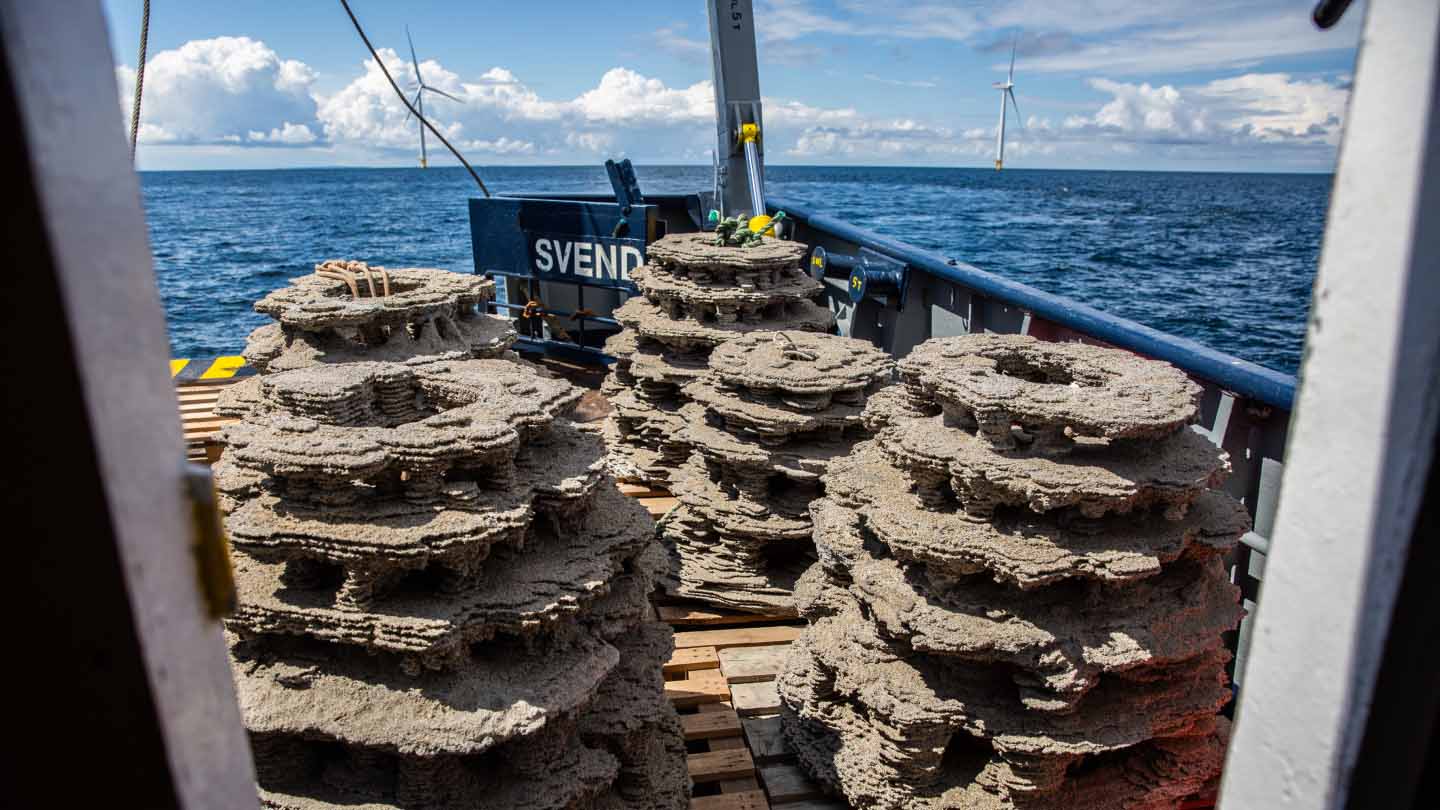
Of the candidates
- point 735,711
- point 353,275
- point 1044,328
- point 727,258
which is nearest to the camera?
point 735,711

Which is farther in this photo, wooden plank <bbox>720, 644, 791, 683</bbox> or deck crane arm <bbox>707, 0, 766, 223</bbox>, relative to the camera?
deck crane arm <bbox>707, 0, 766, 223</bbox>

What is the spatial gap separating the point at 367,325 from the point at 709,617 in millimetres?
2482

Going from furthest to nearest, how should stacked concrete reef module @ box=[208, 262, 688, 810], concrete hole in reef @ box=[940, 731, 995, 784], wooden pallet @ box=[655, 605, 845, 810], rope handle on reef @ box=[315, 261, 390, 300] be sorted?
1. rope handle on reef @ box=[315, 261, 390, 300]
2. wooden pallet @ box=[655, 605, 845, 810]
3. concrete hole in reef @ box=[940, 731, 995, 784]
4. stacked concrete reef module @ box=[208, 262, 688, 810]

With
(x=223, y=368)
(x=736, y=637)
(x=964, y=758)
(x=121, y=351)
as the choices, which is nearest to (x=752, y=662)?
(x=736, y=637)

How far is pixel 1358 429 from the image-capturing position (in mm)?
793

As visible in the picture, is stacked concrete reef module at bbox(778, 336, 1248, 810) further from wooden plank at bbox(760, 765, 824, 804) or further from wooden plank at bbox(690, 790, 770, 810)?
wooden plank at bbox(690, 790, 770, 810)

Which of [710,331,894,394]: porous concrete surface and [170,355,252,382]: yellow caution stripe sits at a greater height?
[710,331,894,394]: porous concrete surface

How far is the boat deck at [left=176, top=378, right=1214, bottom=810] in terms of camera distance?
3.86 m

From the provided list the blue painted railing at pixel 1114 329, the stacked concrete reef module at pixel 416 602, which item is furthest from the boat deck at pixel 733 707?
the blue painted railing at pixel 1114 329

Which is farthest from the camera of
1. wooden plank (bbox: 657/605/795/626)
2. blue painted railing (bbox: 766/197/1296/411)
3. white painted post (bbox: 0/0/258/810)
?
wooden plank (bbox: 657/605/795/626)

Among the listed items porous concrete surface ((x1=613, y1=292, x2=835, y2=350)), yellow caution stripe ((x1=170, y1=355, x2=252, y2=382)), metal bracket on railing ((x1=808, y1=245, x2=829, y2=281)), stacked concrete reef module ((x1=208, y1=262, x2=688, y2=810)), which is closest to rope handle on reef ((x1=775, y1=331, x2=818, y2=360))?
porous concrete surface ((x1=613, y1=292, x2=835, y2=350))

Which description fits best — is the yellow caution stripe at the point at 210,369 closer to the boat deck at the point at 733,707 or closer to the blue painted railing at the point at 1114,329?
the boat deck at the point at 733,707

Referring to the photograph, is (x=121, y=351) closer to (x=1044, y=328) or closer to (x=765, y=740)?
(x=765, y=740)

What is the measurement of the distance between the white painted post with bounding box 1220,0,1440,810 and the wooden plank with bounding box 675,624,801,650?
4.19 metres
